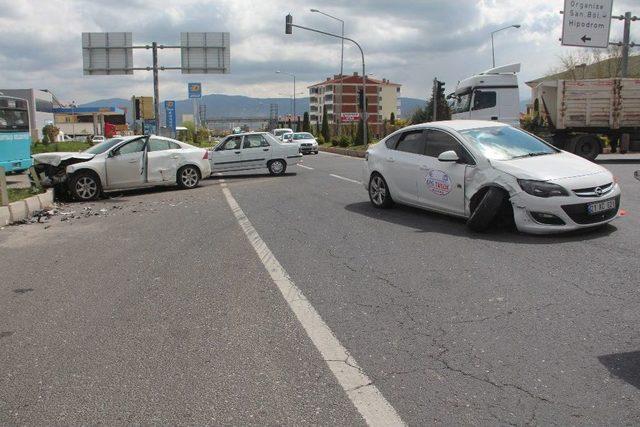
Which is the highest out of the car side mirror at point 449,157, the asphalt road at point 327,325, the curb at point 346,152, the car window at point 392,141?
the car window at point 392,141

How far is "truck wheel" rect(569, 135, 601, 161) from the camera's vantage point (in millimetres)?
22203

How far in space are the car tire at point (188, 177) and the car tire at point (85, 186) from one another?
237 cm

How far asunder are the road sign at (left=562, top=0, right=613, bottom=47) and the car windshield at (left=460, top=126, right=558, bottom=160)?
19.0m

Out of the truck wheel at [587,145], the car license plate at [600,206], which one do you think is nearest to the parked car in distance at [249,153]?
the truck wheel at [587,145]

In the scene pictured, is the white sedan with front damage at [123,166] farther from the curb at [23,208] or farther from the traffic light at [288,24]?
the traffic light at [288,24]

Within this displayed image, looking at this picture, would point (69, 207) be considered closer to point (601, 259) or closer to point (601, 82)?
point (601, 259)

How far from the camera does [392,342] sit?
434 cm

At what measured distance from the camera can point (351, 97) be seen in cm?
14512

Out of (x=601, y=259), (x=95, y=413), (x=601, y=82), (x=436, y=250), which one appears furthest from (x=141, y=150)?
(x=601, y=82)

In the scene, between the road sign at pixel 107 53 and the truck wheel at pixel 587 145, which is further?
the road sign at pixel 107 53

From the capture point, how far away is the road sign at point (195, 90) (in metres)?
56.2

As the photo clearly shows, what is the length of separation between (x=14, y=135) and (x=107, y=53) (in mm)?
13098

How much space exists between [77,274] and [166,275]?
1089mm

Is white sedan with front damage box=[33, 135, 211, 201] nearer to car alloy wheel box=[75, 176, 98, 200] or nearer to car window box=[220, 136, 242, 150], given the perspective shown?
car alloy wheel box=[75, 176, 98, 200]
